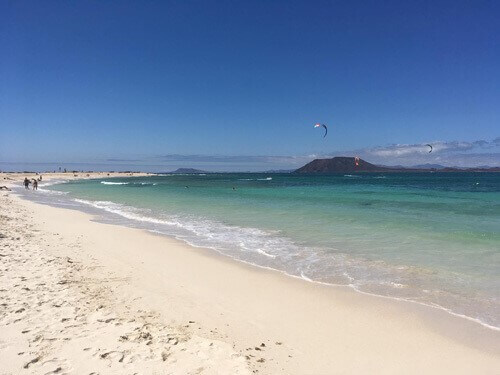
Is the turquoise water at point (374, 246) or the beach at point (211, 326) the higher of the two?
the beach at point (211, 326)

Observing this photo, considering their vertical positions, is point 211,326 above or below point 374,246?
above

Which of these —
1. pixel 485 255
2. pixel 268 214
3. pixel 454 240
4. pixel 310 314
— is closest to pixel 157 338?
pixel 310 314

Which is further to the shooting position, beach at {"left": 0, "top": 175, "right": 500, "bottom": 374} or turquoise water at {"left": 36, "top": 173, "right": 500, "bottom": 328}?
A: turquoise water at {"left": 36, "top": 173, "right": 500, "bottom": 328}

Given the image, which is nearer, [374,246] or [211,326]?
[211,326]

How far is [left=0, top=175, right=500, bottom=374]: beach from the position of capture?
14.0 ft

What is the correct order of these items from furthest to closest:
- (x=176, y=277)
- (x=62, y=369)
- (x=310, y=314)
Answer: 1. (x=176, y=277)
2. (x=310, y=314)
3. (x=62, y=369)

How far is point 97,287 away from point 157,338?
2771mm

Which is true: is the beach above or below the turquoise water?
above

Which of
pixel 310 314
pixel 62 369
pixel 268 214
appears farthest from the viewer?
pixel 268 214

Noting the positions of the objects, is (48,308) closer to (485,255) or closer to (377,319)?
(377,319)

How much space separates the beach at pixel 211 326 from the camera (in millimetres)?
4270

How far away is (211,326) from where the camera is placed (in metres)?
5.36

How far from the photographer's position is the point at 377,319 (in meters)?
5.82

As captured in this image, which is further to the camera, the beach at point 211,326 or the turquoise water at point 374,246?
the turquoise water at point 374,246
